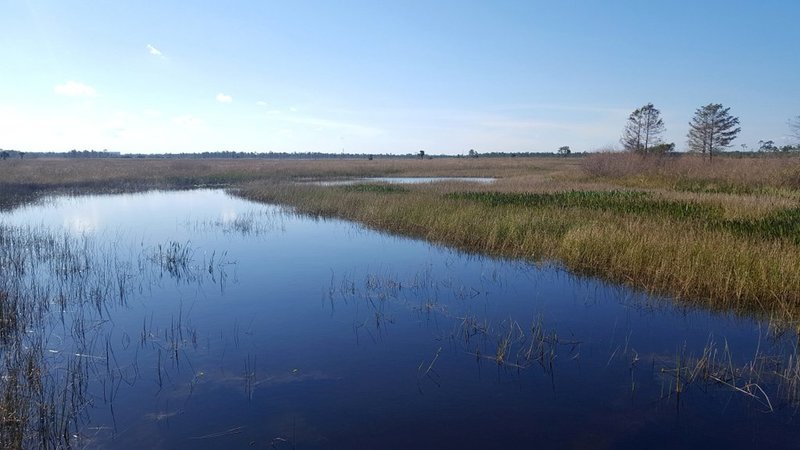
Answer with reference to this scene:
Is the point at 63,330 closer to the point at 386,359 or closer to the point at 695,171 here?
the point at 386,359

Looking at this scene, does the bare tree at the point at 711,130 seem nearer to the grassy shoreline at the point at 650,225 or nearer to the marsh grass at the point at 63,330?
the grassy shoreline at the point at 650,225

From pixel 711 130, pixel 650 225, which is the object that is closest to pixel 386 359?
pixel 650 225

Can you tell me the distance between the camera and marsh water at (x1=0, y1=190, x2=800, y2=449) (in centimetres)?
489

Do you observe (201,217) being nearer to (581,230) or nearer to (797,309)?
(581,230)

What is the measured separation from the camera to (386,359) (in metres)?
6.62

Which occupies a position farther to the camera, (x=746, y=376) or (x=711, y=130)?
(x=711, y=130)

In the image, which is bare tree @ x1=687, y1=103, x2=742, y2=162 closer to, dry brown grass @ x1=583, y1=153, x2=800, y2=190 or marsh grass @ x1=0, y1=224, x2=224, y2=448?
dry brown grass @ x1=583, y1=153, x2=800, y2=190

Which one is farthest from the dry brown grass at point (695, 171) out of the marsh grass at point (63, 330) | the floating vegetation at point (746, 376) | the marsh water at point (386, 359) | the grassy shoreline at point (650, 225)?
the marsh grass at point (63, 330)

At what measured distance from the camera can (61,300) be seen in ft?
28.9

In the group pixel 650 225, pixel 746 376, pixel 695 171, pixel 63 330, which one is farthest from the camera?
pixel 695 171

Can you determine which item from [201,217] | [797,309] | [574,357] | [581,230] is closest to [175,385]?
[574,357]

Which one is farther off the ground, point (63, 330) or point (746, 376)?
point (746, 376)

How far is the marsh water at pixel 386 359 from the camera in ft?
16.0

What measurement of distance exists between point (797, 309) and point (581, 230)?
5205 mm
